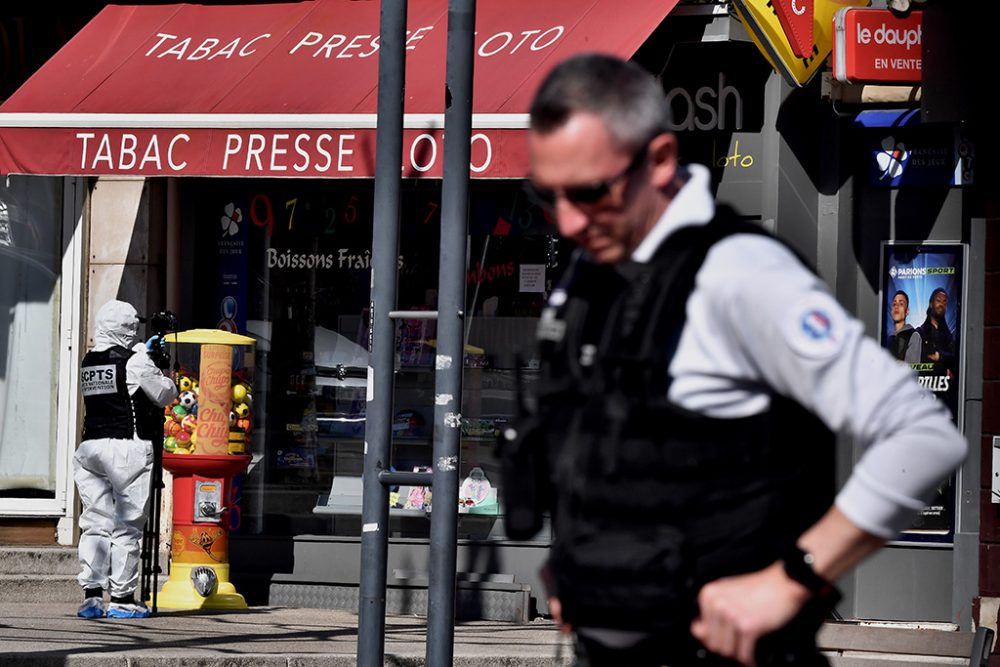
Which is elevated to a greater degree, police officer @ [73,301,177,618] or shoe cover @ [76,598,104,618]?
police officer @ [73,301,177,618]

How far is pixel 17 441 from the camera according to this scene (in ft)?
39.6

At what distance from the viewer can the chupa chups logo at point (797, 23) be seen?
952cm

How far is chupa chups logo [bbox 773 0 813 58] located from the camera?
952cm

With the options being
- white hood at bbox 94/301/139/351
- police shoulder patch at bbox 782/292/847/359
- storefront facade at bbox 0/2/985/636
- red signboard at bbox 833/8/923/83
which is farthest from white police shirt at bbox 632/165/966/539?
white hood at bbox 94/301/139/351

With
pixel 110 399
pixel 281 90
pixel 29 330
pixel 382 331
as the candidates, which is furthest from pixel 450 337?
pixel 29 330

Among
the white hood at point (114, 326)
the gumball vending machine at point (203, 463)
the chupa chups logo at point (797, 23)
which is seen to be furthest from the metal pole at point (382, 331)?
the gumball vending machine at point (203, 463)

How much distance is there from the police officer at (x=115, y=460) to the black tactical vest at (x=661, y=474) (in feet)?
26.0

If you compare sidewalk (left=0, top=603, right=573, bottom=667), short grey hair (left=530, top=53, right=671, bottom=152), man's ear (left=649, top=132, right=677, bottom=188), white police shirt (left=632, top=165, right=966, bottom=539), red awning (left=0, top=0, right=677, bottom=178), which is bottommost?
sidewalk (left=0, top=603, right=573, bottom=667)

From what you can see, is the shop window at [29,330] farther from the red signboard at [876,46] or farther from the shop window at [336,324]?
the red signboard at [876,46]

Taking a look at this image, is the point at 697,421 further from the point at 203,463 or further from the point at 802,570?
the point at 203,463

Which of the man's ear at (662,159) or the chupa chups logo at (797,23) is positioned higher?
the chupa chups logo at (797,23)

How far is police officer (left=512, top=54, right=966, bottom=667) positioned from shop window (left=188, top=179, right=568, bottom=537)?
28.7ft

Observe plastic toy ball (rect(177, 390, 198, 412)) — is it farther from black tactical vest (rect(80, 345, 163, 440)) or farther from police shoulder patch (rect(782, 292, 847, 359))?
police shoulder patch (rect(782, 292, 847, 359))

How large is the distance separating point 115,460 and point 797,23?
482 cm
